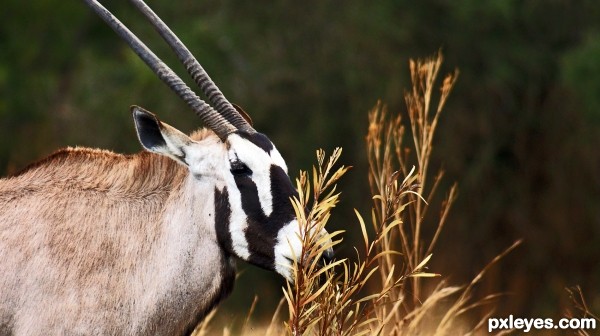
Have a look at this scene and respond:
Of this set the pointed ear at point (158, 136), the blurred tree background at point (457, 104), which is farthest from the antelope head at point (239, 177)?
the blurred tree background at point (457, 104)

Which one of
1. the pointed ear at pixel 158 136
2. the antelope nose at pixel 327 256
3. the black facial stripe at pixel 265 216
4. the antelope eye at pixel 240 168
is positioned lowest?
the antelope nose at pixel 327 256

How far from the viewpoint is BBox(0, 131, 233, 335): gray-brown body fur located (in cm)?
553

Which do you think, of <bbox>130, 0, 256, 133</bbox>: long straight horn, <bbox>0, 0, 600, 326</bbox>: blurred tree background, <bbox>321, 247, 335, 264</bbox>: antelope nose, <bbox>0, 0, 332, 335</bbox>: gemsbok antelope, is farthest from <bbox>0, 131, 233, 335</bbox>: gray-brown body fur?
<bbox>0, 0, 600, 326</bbox>: blurred tree background

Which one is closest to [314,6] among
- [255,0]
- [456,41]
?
[255,0]

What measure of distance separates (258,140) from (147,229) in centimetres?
67

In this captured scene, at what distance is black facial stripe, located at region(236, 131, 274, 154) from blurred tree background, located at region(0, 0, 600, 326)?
937 cm

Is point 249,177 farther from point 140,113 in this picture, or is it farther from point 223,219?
point 140,113

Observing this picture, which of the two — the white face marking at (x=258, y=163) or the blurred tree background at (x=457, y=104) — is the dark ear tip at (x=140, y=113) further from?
the blurred tree background at (x=457, y=104)

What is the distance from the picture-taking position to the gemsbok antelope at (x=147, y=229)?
5520 mm

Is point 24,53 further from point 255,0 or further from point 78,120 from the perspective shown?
point 255,0

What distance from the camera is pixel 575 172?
17266 mm

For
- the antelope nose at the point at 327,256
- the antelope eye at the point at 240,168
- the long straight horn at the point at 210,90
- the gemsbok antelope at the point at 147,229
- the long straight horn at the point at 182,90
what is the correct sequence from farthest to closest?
the long straight horn at the point at 210,90 → the long straight horn at the point at 182,90 → the antelope eye at the point at 240,168 → the gemsbok antelope at the point at 147,229 → the antelope nose at the point at 327,256

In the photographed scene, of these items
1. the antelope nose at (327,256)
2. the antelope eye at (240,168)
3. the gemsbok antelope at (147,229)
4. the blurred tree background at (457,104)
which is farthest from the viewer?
the blurred tree background at (457,104)

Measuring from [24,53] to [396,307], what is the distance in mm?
18457
